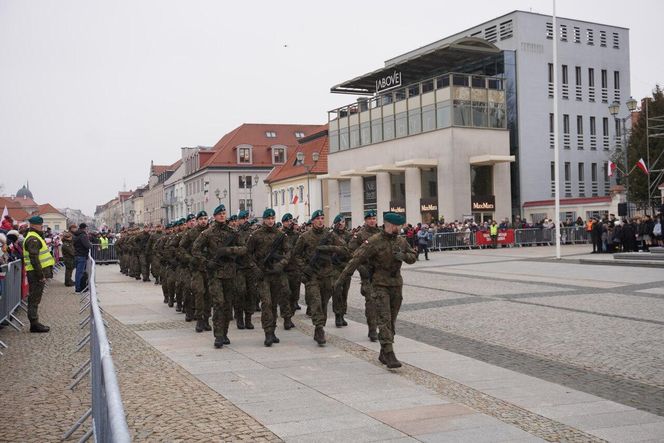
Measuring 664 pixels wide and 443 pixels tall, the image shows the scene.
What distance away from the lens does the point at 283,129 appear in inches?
3556

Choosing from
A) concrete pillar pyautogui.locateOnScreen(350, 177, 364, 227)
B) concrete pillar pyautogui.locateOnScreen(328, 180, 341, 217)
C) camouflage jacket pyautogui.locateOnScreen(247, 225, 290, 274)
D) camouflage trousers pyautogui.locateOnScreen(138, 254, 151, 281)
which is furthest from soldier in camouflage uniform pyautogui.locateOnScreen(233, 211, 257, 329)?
concrete pillar pyautogui.locateOnScreen(328, 180, 341, 217)

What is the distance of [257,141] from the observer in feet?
287

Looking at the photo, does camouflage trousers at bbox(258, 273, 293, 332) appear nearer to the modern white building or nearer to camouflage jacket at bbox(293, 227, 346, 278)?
camouflage jacket at bbox(293, 227, 346, 278)

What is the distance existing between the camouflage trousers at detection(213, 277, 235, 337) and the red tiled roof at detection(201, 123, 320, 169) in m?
74.3

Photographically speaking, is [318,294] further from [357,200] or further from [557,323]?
[357,200]

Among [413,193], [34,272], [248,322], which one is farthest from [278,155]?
[34,272]

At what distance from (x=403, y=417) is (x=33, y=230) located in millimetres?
8960

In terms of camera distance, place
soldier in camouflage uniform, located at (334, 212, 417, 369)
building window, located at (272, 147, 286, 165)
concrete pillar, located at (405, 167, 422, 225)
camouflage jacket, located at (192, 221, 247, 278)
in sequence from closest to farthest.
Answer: soldier in camouflage uniform, located at (334, 212, 417, 369) → camouflage jacket, located at (192, 221, 247, 278) → concrete pillar, located at (405, 167, 422, 225) → building window, located at (272, 147, 286, 165)

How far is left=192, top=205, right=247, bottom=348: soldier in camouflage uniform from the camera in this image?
34.2 feet

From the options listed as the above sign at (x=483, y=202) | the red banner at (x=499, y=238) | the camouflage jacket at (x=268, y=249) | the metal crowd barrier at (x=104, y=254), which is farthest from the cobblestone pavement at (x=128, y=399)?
the above sign at (x=483, y=202)

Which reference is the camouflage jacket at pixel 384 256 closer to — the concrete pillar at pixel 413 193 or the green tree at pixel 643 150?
the concrete pillar at pixel 413 193

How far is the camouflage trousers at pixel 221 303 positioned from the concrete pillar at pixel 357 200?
1715 inches

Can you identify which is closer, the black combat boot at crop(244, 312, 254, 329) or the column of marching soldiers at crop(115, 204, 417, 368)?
the column of marching soldiers at crop(115, 204, 417, 368)

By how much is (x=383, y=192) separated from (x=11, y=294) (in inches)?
1572
